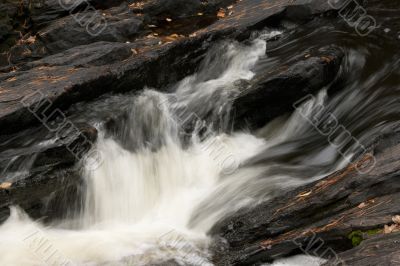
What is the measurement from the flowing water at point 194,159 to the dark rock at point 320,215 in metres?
0.26

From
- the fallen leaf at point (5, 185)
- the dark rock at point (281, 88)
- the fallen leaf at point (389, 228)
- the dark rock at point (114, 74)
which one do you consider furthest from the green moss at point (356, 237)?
the dark rock at point (114, 74)

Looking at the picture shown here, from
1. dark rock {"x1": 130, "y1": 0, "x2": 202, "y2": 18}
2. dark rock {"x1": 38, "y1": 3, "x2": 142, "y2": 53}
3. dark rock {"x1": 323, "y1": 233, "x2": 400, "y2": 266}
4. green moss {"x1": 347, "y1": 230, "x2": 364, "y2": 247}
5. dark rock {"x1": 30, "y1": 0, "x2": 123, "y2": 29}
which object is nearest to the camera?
dark rock {"x1": 323, "y1": 233, "x2": 400, "y2": 266}

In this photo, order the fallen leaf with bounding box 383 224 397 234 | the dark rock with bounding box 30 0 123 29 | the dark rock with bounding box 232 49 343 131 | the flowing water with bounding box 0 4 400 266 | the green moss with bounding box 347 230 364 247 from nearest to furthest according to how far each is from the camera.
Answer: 1. the fallen leaf with bounding box 383 224 397 234
2. the green moss with bounding box 347 230 364 247
3. the flowing water with bounding box 0 4 400 266
4. the dark rock with bounding box 232 49 343 131
5. the dark rock with bounding box 30 0 123 29

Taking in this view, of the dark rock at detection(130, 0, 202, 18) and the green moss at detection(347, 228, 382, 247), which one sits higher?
the dark rock at detection(130, 0, 202, 18)

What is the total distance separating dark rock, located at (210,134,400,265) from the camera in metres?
5.52

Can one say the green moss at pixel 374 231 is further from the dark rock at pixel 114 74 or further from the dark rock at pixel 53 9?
the dark rock at pixel 53 9

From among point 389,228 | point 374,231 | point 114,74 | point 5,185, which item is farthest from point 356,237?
point 114,74

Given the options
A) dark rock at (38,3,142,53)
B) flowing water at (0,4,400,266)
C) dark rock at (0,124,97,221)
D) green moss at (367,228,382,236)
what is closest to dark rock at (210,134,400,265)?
green moss at (367,228,382,236)

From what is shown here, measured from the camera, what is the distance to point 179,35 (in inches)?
498

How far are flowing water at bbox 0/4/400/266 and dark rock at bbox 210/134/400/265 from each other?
0.26m

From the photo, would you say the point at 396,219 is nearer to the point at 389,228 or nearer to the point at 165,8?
the point at 389,228

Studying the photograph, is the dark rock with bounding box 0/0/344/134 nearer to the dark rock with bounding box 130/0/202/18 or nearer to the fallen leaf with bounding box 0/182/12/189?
the fallen leaf with bounding box 0/182/12/189

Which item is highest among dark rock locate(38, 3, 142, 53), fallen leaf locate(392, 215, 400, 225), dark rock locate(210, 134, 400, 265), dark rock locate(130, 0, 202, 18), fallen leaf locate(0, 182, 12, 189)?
dark rock locate(130, 0, 202, 18)

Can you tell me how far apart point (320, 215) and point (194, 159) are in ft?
9.97
